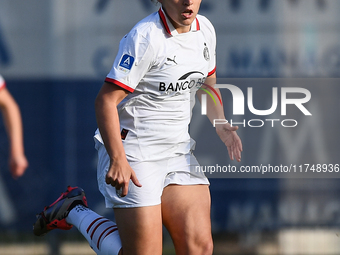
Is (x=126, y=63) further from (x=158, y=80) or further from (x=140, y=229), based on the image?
(x=140, y=229)

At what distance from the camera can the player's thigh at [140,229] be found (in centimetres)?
203

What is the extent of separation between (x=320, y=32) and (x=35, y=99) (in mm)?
1925

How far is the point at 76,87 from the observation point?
3234 millimetres

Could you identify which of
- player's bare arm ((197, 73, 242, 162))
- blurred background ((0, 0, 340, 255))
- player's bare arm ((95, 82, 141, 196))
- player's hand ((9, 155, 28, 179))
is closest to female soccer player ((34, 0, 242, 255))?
player's bare arm ((95, 82, 141, 196))

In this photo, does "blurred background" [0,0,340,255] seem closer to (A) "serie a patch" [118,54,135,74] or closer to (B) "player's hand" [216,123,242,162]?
(B) "player's hand" [216,123,242,162]

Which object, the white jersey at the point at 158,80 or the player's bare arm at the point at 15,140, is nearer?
the white jersey at the point at 158,80

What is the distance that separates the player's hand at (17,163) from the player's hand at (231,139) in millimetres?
1501

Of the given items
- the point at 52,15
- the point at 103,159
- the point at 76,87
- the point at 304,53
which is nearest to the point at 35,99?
the point at 76,87

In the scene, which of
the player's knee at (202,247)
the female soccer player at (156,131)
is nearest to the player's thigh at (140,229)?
the female soccer player at (156,131)

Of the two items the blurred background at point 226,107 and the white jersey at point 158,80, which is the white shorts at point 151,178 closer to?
the white jersey at point 158,80

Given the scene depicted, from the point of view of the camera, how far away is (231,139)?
7.75ft

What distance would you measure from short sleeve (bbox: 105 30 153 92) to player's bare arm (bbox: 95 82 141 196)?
0.04 m

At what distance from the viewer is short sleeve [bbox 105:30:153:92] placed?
189 centimetres

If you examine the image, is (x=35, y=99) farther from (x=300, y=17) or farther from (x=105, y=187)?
(x=300, y=17)
